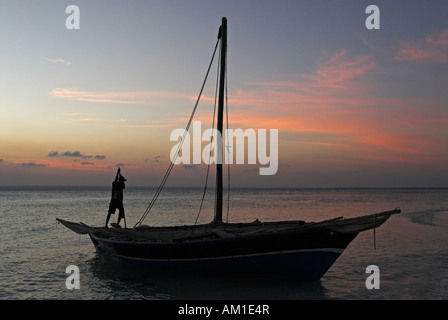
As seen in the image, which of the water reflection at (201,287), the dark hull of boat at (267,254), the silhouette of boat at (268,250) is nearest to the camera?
the silhouette of boat at (268,250)

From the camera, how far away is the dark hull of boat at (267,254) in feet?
33.2

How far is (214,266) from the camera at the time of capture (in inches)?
428

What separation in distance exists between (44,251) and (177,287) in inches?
401

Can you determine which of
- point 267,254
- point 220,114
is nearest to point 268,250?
point 267,254

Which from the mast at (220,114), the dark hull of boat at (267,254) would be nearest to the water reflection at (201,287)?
the dark hull of boat at (267,254)

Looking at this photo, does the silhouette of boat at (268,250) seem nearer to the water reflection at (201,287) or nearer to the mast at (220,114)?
the water reflection at (201,287)

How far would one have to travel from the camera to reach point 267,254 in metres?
10.3

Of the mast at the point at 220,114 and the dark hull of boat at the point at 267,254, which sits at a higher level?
the mast at the point at 220,114

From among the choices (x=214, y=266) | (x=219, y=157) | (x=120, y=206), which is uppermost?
(x=219, y=157)

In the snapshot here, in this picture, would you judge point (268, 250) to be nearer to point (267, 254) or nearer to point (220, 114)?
point (267, 254)
